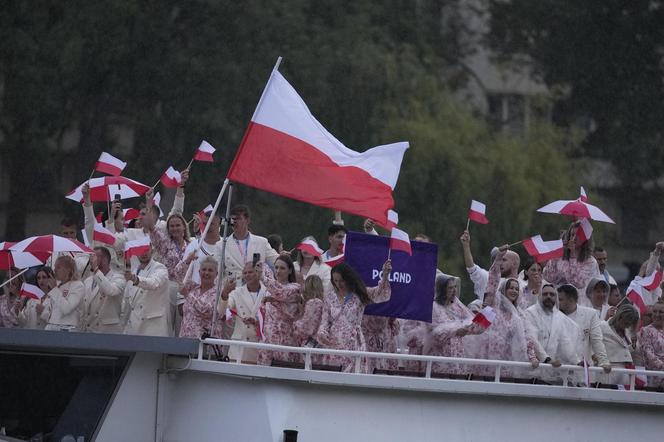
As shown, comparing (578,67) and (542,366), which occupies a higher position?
(578,67)

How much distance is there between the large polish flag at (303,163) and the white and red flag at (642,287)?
10.9 ft

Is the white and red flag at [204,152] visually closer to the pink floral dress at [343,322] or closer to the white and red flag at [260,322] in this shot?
the white and red flag at [260,322]

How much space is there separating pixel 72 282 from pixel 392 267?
2852mm

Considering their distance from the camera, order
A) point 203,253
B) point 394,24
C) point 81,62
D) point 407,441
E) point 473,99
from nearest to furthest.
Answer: point 407,441, point 203,253, point 81,62, point 394,24, point 473,99

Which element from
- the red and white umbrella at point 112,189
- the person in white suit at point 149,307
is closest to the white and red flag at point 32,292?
the person in white suit at point 149,307

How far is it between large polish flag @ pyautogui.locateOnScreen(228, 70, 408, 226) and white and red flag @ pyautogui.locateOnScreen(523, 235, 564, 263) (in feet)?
7.00

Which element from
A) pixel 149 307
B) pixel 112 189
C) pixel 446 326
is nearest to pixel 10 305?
pixel 149 307

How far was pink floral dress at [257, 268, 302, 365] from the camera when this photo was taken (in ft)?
42.9

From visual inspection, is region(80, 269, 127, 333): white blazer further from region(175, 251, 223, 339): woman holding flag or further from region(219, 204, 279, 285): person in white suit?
region(219, 204, 279, 285): person in white suit

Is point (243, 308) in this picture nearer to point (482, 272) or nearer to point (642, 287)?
point (482, 272)

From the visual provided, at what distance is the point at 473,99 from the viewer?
38000mm

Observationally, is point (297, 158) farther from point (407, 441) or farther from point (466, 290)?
point (466, 290)

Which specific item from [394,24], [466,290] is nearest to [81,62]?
[394,24]

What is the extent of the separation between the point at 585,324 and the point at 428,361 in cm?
187
